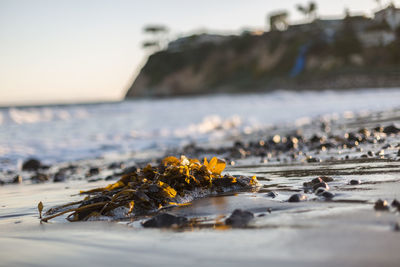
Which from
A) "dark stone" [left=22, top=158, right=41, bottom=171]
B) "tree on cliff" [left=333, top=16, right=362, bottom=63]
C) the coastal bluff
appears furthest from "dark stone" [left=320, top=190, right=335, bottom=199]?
"tree on cliff" [left=333, top=16, right=362, bottom=63]

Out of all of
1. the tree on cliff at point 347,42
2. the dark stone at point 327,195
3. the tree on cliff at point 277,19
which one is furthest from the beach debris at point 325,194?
the tree on cliff at point 277,19

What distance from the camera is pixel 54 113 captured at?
26.1 m

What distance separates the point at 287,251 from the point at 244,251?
0.18 metres

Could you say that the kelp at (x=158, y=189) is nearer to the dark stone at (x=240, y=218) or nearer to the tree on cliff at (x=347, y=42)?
the dark stone at (x=240, y=218)

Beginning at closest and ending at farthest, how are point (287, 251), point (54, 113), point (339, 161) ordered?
1. point (287, 251)
2. point (339, 161)
3. point (54, 113)

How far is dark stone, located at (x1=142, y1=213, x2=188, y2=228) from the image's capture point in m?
2.53

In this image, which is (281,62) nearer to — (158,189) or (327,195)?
(158,189)

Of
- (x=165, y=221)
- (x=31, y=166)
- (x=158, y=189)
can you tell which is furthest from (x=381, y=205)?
(x=31, y=166)

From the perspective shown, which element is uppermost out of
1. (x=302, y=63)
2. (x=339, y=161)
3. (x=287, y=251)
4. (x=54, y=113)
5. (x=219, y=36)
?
(x=219, y=36)

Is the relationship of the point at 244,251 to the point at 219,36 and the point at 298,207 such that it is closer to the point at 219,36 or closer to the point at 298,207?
the point at 298,207

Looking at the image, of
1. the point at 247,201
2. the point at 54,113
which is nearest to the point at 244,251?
the point at 247,201

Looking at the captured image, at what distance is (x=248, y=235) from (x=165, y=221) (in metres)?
0.62

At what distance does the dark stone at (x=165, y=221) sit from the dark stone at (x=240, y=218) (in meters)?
0.29

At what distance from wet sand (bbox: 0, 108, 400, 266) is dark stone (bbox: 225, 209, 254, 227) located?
1.8 inches
